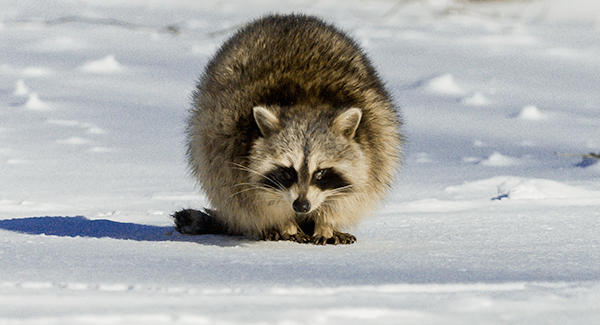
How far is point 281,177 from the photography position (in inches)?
149

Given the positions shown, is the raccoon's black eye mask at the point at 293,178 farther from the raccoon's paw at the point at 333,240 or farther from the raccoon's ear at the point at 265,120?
the raccoon's paw at the point at 333,240

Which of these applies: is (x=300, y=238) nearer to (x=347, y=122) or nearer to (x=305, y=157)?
(x=305, y=157)

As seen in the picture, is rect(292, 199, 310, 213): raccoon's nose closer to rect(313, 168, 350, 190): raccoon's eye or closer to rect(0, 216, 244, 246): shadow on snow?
rect(313, 168, 350, 190): raccoon's eye

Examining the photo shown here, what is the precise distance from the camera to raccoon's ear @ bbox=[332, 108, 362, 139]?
3.83 meters

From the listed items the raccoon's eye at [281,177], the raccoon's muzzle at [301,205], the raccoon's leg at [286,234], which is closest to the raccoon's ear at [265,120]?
the raccoon's eye at [281,177]

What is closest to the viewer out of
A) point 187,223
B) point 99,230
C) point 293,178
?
point 293,178

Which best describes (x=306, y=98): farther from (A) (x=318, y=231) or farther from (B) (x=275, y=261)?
(B) (x=275, y=261)

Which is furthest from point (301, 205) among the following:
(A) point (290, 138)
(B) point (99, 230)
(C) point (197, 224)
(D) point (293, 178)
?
(B) point (99, 230)

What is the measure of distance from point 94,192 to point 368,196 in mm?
2541

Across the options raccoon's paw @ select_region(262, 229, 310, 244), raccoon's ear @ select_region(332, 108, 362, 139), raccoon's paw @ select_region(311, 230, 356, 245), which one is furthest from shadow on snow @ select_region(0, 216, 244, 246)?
raccoon's ear @ select_region(332, 108, 362, 139)

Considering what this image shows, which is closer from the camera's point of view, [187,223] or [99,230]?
[99,230]

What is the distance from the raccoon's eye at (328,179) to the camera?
149 inches

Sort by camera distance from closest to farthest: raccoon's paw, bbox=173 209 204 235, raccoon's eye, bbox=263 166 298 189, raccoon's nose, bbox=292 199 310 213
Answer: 1. raccoon's nose, bbox=292 199 310 213
2. raccoon's eye, bbox=263 166 298 189
3. raccoon's paw, bbox=173 209 204 235

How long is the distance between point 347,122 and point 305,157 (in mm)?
321
